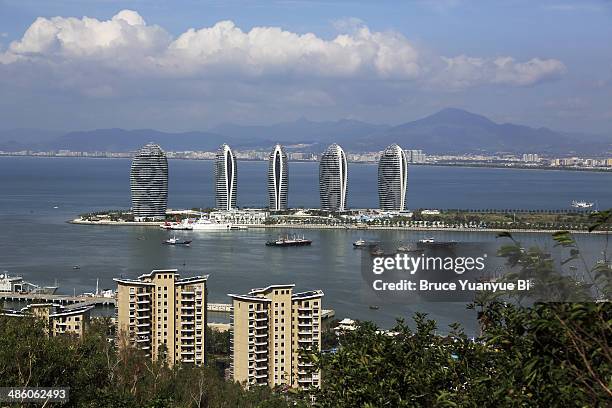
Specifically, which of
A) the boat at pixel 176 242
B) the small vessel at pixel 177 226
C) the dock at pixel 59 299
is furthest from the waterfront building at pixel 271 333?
the small vessel at pixel 177 226

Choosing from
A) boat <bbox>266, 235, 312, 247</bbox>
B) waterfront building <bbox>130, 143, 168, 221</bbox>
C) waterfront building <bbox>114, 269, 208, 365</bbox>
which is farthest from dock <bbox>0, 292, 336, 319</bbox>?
waterfront building <bbox>130, 143, 168, 221</bbox>

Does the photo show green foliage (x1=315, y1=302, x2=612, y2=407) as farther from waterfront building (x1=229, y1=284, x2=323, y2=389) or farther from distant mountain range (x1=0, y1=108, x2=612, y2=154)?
distant mountain range (x1=0, y1=108, x2=612, y2=154)

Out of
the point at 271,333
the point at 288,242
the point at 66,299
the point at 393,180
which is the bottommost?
the point at 66,299

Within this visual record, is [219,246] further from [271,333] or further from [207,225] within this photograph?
[271,333]

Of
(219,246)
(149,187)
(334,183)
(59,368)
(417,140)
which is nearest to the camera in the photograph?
(59,368)

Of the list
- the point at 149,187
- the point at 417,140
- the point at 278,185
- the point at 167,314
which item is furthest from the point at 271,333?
the point at 417,140

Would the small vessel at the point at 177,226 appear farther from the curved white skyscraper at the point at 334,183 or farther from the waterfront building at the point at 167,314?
the waterfront building at the point at 167,314

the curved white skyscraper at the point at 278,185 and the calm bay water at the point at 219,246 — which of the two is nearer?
the calm bay water at the point at 219,246
